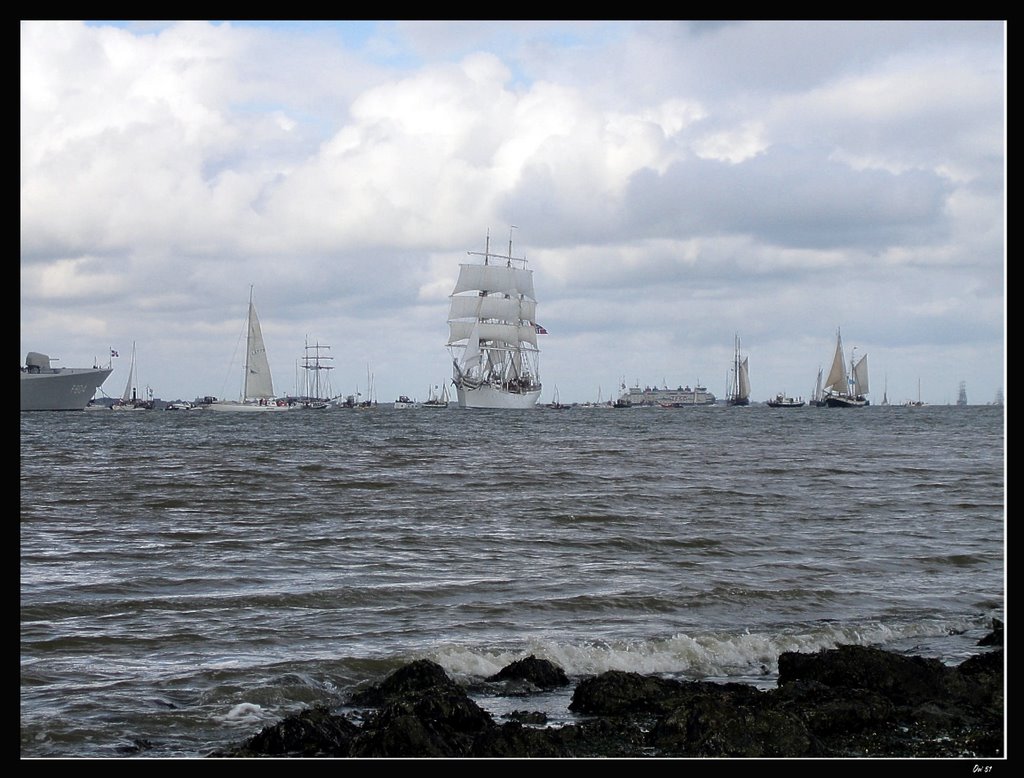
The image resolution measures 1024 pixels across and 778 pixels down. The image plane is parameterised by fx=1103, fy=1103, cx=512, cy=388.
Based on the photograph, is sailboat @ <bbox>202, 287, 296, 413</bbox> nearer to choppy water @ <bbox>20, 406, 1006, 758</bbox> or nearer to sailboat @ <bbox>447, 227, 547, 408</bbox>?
sailboat @ <bbox>447, 227, 547, 408</bbox>

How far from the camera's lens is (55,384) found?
93312 millimetres

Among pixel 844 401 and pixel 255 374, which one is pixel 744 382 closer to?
pixel 844 401

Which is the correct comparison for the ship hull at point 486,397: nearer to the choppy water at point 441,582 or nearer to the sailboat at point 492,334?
the sailboat at point 492,334

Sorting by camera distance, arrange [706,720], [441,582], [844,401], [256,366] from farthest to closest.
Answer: [844,401]
[256,366]
[441,582]
[706,720]

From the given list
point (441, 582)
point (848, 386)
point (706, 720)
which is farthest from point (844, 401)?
point (706, 720)

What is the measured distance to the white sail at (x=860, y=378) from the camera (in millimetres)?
135500

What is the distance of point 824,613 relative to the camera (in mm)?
12141

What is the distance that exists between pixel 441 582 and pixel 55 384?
88237mm

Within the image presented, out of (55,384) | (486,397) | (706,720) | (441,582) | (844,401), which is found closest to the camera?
(706,720)

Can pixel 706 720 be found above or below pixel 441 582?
above

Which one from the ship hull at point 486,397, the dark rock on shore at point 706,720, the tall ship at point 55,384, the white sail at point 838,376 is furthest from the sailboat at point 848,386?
the dark rock on shore at point 706,720

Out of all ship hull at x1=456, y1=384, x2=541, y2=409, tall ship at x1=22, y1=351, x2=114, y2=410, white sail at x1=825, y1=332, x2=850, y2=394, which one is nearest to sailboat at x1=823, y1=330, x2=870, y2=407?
white sail at x1=825, y1=332, x2=850, y2=394

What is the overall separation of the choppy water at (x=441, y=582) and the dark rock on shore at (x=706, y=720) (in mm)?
699
